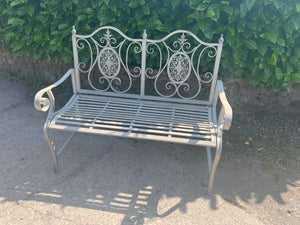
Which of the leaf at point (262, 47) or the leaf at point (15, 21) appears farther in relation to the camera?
the leaf at point (15, 21)

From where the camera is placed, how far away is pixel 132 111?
2701 mm

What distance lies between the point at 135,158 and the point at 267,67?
5.73 feet

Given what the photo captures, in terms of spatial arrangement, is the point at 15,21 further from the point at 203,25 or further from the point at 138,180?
the point at 138,180

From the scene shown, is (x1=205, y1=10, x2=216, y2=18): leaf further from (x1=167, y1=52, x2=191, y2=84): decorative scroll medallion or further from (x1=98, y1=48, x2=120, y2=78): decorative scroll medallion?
(x1=98, y1=48, x2=120, y2=78): decorative scroll medallion

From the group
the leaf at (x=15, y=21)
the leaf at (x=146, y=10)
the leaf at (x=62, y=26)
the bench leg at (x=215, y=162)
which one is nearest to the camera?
the bench leg at (x=215, y=162)

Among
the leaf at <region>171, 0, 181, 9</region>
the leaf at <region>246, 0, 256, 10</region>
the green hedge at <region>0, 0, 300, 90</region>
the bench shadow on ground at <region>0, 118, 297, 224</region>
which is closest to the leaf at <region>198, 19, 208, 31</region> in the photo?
the green hedge at <region>0, 0, 300, 90</region>

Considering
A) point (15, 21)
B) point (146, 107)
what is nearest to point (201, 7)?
point (146, 107)

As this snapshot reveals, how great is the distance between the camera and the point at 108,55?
2812mm

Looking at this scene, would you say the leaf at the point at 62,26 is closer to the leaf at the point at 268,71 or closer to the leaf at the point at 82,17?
the leaf at the point at 82,17

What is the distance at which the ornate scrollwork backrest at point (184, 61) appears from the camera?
104 inches

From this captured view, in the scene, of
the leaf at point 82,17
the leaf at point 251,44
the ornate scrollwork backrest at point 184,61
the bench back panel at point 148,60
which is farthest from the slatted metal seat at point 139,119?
the leaf at point 82,17

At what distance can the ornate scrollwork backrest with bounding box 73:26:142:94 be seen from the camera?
9.07 feet

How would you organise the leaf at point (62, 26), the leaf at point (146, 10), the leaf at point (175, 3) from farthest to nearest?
1. the leaf at point (62, 26)
2. the leaf at point (146, 10)
3. the leaf at point (175, 3)

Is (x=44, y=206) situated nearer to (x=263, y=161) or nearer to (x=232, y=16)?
(x=263, y=161)
